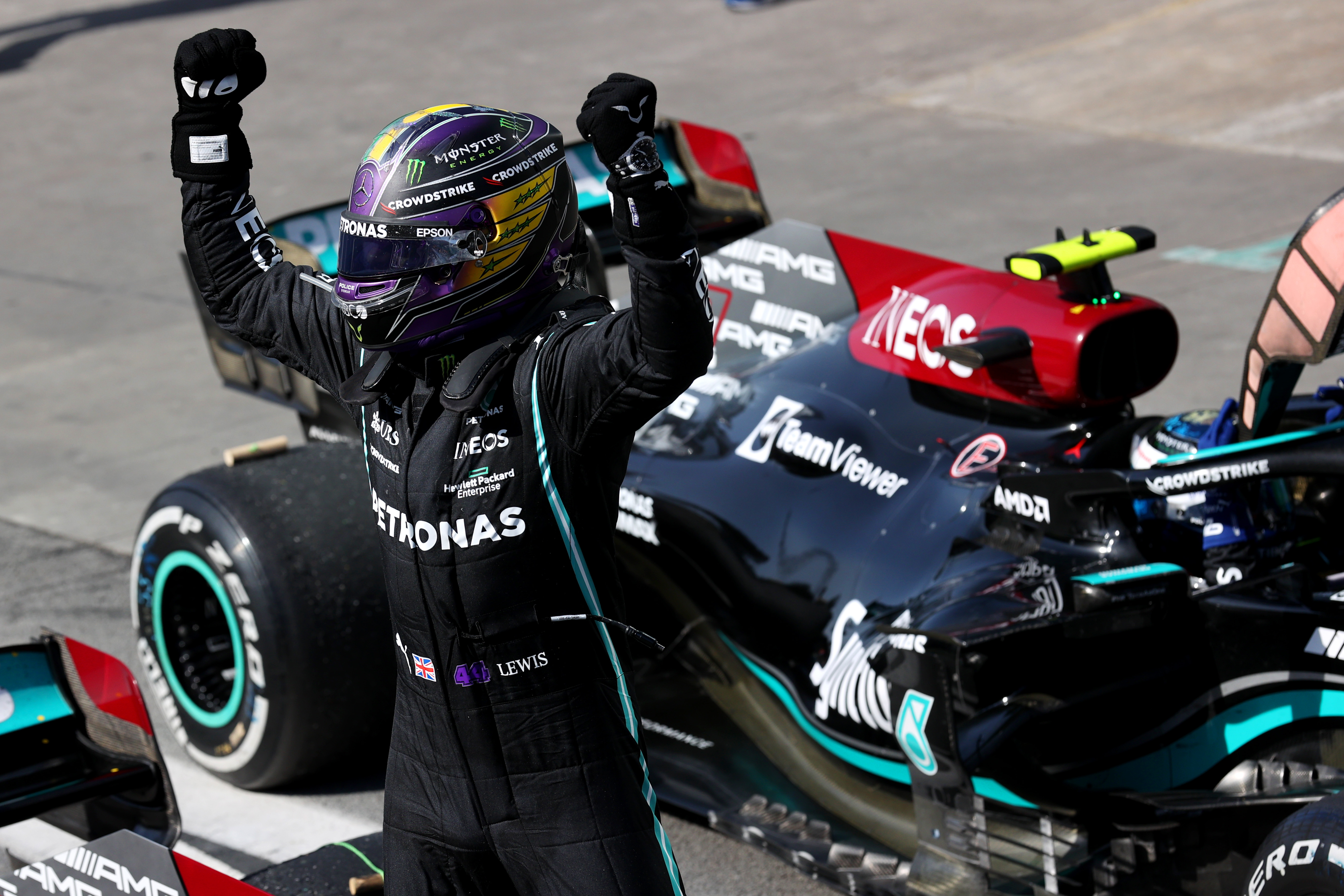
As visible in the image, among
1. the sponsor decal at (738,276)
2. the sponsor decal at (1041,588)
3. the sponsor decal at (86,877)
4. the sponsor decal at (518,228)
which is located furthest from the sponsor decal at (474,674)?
the sponsor decal at (738,276)

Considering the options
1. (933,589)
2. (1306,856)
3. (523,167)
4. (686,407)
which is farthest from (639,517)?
(1306,856)

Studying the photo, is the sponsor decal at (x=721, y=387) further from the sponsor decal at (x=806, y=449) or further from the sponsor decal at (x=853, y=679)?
the sponsor decal at (x=853, y=679)

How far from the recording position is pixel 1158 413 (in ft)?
22.0

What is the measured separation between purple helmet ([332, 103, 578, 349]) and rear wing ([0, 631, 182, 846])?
61.8 inches

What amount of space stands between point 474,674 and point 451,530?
0.71 ft

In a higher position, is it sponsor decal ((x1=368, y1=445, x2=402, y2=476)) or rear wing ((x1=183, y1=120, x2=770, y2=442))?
sponsor decal ((x1=368, y1=445, x2=402, y2=476))

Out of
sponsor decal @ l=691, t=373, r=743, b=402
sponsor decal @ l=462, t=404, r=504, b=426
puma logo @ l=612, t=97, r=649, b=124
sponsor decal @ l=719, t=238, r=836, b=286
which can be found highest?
puma logo @ l=612, t=97, r=649, b=124

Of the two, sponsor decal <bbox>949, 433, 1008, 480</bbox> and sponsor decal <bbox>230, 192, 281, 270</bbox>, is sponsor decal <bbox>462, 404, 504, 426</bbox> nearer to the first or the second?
sponsor decal <bbox>230, 192, 281, 270</bbox>

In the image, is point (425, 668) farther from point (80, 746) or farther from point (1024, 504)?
point (80, 746)

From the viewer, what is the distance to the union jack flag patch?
2424 millimetres

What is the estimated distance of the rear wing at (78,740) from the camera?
140 inches

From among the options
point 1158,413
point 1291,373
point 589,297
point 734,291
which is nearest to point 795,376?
point 734,291

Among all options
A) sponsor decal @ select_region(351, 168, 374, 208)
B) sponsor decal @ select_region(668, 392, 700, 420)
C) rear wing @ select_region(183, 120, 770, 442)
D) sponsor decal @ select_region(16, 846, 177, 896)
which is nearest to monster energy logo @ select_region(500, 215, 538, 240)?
sponsor decal @ select_region(351, 168, 374, 208)

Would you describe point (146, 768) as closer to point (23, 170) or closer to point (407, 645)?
point (407, 645)
